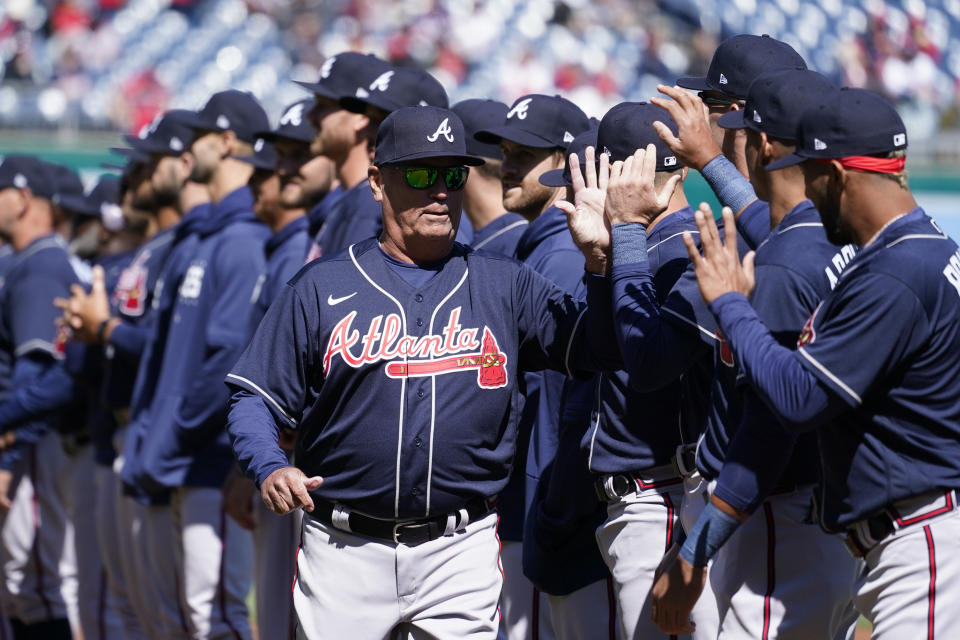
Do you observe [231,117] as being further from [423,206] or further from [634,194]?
[634,194]

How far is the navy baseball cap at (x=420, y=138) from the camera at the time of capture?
119 inches

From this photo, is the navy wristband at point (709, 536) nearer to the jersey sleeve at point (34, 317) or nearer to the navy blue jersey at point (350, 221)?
the navy blue jersey at point (350, 221)

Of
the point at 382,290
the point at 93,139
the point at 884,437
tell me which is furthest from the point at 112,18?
the point at 884,437

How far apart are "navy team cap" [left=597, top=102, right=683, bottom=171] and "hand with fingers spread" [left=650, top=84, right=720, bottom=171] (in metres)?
0.33

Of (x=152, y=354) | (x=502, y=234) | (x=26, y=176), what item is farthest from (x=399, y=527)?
(x=26, y=176)

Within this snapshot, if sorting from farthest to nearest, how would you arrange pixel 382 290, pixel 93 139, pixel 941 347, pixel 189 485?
Result: 1. pixel 93 139
2. pixel 189 485
3. pixel 382 290
4. pixel 941 347

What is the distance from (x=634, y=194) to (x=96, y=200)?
5117mm

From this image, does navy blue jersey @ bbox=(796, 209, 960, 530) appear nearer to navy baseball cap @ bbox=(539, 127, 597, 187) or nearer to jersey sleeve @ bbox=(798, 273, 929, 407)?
jersey sleeve @ bbox=(798, 273, 929, 407)

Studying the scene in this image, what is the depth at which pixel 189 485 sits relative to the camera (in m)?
4.99

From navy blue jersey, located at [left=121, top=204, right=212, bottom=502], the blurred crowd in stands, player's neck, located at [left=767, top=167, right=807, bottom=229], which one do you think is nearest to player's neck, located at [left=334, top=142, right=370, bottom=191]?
navy blue jersey, located at [left=121, top=204, right=212, bottom=502]

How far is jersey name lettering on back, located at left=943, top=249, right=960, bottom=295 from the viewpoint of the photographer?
2.42m

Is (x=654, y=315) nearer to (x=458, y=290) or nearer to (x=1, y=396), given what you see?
A: (x=458, y=290)

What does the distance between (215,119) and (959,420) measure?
384 centimetres

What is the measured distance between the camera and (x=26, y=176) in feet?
21.4
